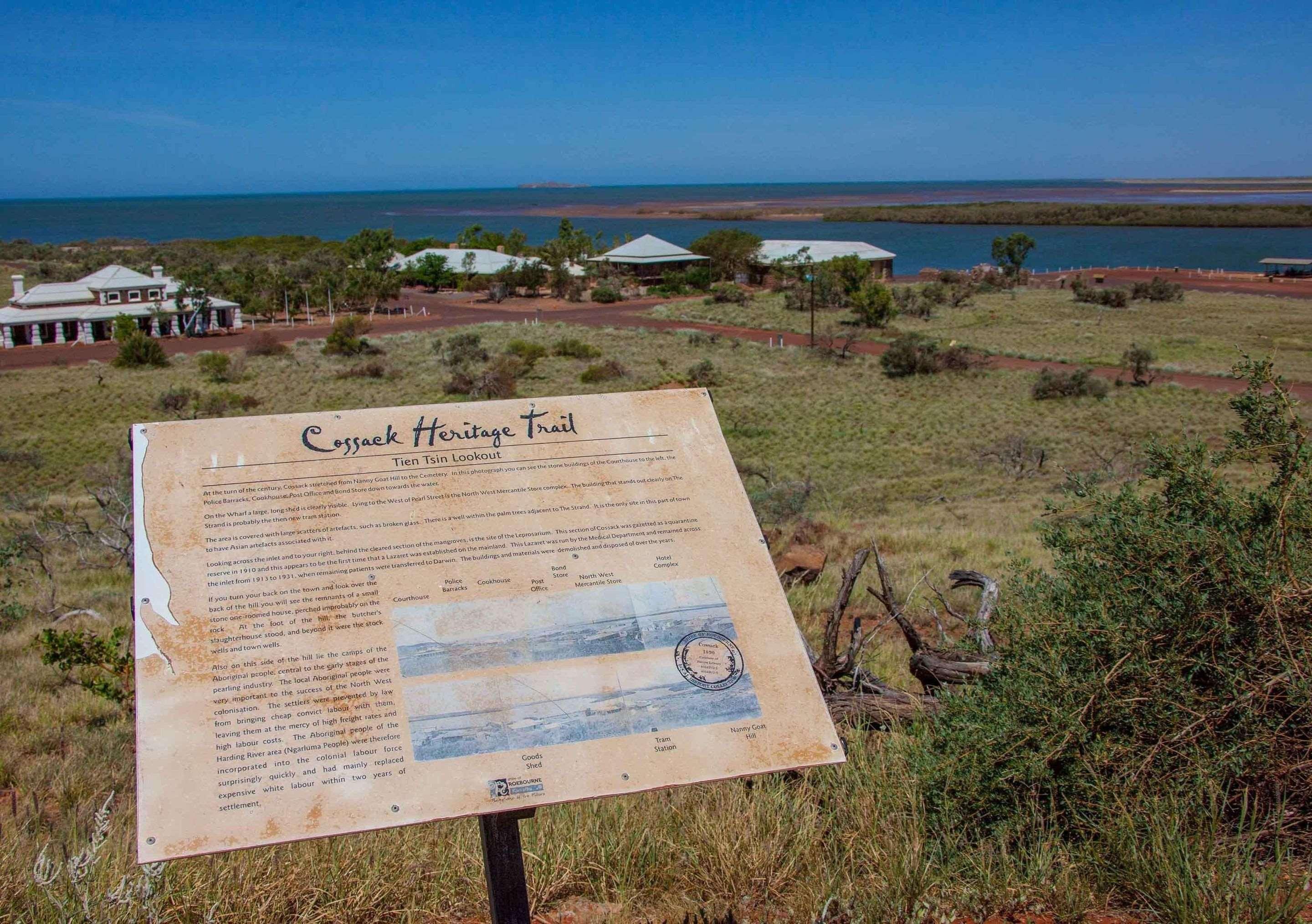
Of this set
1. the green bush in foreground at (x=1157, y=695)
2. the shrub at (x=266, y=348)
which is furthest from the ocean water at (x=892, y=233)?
the green bush in foreground at (x=1157, y=695)

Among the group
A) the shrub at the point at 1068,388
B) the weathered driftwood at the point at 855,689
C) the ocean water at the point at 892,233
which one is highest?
the ocean water at the point at 892,233

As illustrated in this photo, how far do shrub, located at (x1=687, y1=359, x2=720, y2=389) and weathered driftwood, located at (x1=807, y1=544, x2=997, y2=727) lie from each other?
2353 centimetres

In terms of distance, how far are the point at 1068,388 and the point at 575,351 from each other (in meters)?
16.0

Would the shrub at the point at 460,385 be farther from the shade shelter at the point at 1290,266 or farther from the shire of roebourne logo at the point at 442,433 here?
the shade shelter at the point at 1290,266

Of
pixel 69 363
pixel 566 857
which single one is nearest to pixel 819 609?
pixel 566 857

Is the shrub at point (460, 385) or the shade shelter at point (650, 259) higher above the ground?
the shade shelter at point (650, 259)

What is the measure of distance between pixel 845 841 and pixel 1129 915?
863 mm

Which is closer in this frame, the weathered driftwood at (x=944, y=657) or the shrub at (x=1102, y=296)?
the weathered driftwood at (x=944, y=657)

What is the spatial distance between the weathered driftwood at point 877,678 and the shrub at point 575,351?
95.0 ft

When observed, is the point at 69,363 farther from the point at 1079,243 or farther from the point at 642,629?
the point at 1079,243

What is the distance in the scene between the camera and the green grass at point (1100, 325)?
32.6 metres

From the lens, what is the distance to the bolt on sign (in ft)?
7.91

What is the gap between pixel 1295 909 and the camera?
2.57 m

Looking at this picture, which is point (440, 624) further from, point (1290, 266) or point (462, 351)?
point (1290, 266)
